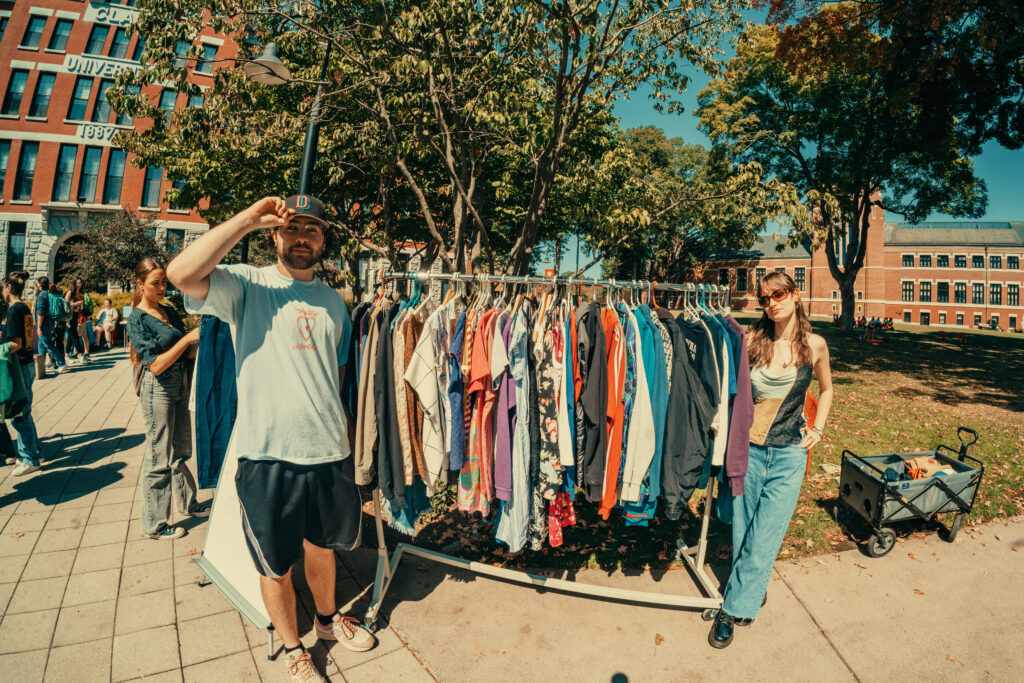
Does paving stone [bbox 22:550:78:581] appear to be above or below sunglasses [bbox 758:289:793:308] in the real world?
below

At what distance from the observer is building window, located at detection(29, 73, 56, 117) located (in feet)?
88.6

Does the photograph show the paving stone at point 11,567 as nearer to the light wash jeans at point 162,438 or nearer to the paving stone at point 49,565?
the paving stone at point 49,565

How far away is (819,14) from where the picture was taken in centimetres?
1193

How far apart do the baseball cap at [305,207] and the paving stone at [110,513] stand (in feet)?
13.5

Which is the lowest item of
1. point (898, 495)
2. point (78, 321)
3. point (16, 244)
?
point (898, 495)

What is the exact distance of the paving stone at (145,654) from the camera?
9.41 feet

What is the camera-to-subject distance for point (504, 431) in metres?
3.11

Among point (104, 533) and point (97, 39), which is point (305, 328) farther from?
point (97, 39)

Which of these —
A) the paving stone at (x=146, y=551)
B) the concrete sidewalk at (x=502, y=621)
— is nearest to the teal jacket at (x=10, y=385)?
the concrete sidewalk at (x=502, y=621)

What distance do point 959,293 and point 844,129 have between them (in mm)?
60388

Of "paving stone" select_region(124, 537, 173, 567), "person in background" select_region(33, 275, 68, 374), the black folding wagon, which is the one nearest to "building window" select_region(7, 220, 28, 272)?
"person in background" select_region(33, 275, 68, 374)

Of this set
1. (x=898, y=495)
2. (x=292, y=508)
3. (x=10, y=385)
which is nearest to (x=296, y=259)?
(x=292, y=508)

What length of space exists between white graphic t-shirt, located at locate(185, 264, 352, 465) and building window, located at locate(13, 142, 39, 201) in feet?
119

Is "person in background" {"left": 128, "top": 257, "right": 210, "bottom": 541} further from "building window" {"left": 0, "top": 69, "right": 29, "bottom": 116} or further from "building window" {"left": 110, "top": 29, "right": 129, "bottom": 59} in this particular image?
"building window" {"left": 0, "top": 69, "right": 29, "bottom": 116}
